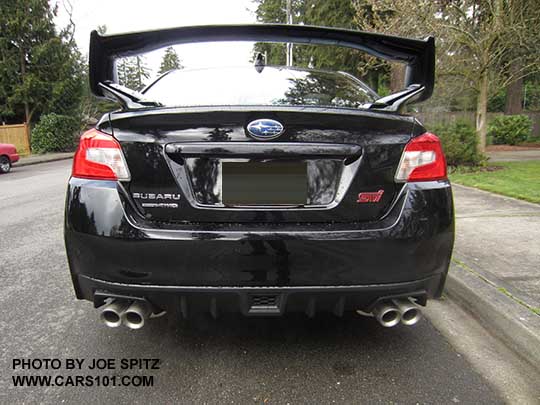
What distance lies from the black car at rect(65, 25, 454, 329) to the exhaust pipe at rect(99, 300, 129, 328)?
3.2 inches

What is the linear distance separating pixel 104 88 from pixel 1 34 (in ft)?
77.7

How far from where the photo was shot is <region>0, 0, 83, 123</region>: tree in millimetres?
20469

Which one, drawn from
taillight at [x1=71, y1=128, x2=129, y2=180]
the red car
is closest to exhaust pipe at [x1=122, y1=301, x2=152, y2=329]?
taillight at [x1=71, y1=128, x2=129, y2=180]

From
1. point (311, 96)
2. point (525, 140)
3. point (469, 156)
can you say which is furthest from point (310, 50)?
point (311, 96)

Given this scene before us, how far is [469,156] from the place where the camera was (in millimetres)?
9391

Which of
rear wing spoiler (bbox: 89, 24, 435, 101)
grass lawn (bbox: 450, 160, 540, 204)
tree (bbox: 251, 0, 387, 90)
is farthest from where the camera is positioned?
tree (bbox: 251, 0, 387, 90)

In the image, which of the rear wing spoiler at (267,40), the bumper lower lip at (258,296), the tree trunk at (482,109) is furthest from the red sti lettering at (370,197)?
the tree trunk at (482,109)

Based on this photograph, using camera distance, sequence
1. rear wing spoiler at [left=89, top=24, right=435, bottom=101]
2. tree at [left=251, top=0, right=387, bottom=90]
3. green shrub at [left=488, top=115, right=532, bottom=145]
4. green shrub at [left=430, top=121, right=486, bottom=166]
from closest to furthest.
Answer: rear wing spoiler at [left=89, top=24, right=435, bottom=101]
green shrub at [left=430, top=121, right=486, bottom=166]
green shrub at [left=488, top=115, right=532, bottom=145]
tree at [left=251, top=0, right=387, bottom=90]

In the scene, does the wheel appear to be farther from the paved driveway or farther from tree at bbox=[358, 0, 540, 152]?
the paved driveway

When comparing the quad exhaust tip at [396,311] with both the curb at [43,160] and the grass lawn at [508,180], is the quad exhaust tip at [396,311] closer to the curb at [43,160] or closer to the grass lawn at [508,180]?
the grass lawn at [508,180]

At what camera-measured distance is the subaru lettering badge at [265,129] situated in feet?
5.85

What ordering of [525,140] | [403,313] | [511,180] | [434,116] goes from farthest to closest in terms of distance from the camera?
[434,116] < [525,140] < [511,180] < [403,313]

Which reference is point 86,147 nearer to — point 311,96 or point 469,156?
point 311,96

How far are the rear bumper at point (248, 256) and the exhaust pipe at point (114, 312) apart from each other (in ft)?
0.45
